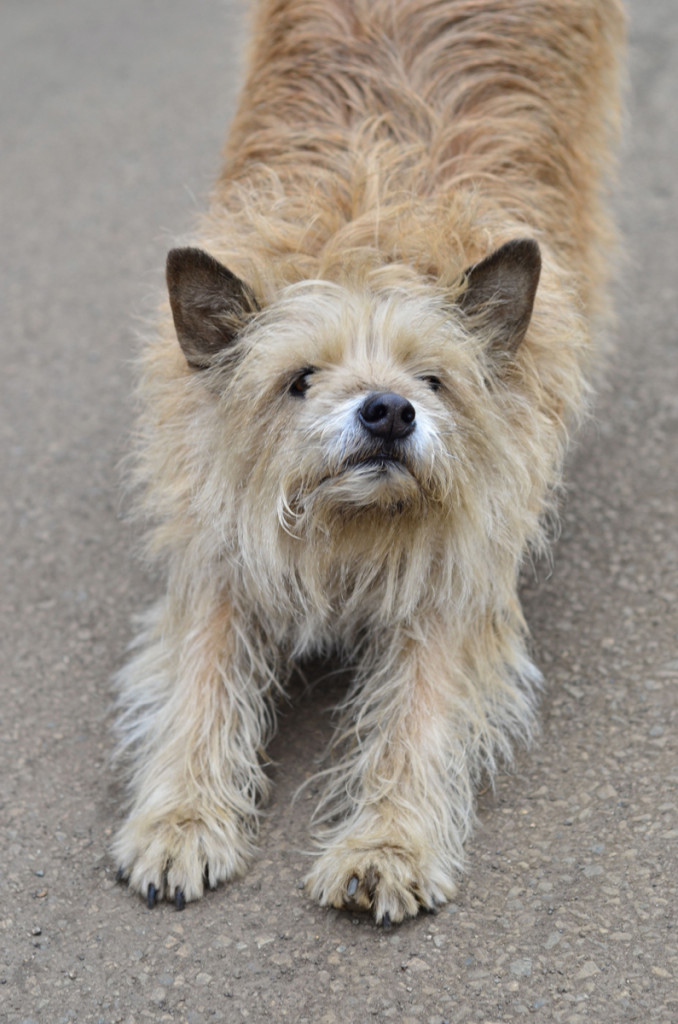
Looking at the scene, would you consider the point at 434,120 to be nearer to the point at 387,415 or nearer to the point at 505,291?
the point at 505,291

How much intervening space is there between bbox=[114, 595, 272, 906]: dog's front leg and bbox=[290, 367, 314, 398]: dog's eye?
77cm

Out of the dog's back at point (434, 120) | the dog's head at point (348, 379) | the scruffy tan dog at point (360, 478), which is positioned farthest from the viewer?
the dog's back at point (434, 120)

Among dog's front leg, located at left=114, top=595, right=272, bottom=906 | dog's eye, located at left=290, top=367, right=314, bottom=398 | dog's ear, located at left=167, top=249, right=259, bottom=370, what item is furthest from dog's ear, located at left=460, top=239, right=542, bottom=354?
dog's front leg, located at left=114, top=595, right=272, bottom=906

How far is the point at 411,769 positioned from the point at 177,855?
0.67 m

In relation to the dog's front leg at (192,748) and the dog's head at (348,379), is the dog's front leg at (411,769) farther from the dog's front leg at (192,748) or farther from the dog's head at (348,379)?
the dog's head at (348,379)

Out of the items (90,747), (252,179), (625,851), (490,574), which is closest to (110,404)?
(252,179)

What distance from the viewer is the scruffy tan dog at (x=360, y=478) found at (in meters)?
3.01

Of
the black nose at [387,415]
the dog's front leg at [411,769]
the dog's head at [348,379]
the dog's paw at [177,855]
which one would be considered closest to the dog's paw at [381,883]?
the dog's front leg at [411,769]

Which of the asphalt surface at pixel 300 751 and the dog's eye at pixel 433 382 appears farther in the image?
the dog's eye at pixel 433 382

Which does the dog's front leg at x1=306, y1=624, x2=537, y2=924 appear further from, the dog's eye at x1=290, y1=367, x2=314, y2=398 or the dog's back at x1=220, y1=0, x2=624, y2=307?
the dog's back at x1=220, y1=0, x2=624, y2=307

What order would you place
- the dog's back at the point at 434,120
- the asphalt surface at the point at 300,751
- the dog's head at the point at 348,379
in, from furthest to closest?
the dog's back at the point at 434,120 → the dog's head at the point at 348,379 → the asphalt surface at the point at 300,751

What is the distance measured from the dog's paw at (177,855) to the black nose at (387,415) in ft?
3.86

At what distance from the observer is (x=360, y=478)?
114 inches

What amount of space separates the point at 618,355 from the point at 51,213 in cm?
346
